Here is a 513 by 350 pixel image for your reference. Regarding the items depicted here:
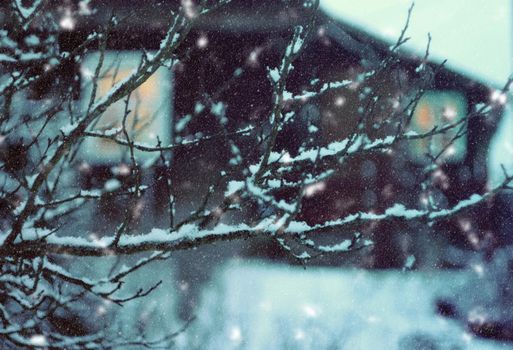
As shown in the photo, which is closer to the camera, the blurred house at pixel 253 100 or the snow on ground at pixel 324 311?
the snow on ground at pixel 324 311

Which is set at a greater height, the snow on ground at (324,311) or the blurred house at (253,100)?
the blurred house at (253,100)

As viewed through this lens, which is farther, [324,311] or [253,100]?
[253,100]

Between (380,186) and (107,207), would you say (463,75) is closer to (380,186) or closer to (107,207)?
(380,186)

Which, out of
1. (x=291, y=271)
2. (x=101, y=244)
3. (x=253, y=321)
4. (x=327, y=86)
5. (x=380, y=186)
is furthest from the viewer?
(x=380, y=186)

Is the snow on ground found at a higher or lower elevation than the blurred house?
lower

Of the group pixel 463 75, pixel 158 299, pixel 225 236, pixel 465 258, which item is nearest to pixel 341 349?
pixel 158 299

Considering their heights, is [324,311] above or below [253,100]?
below

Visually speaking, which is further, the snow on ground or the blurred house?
the blurred house

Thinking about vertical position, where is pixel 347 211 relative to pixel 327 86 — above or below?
above
